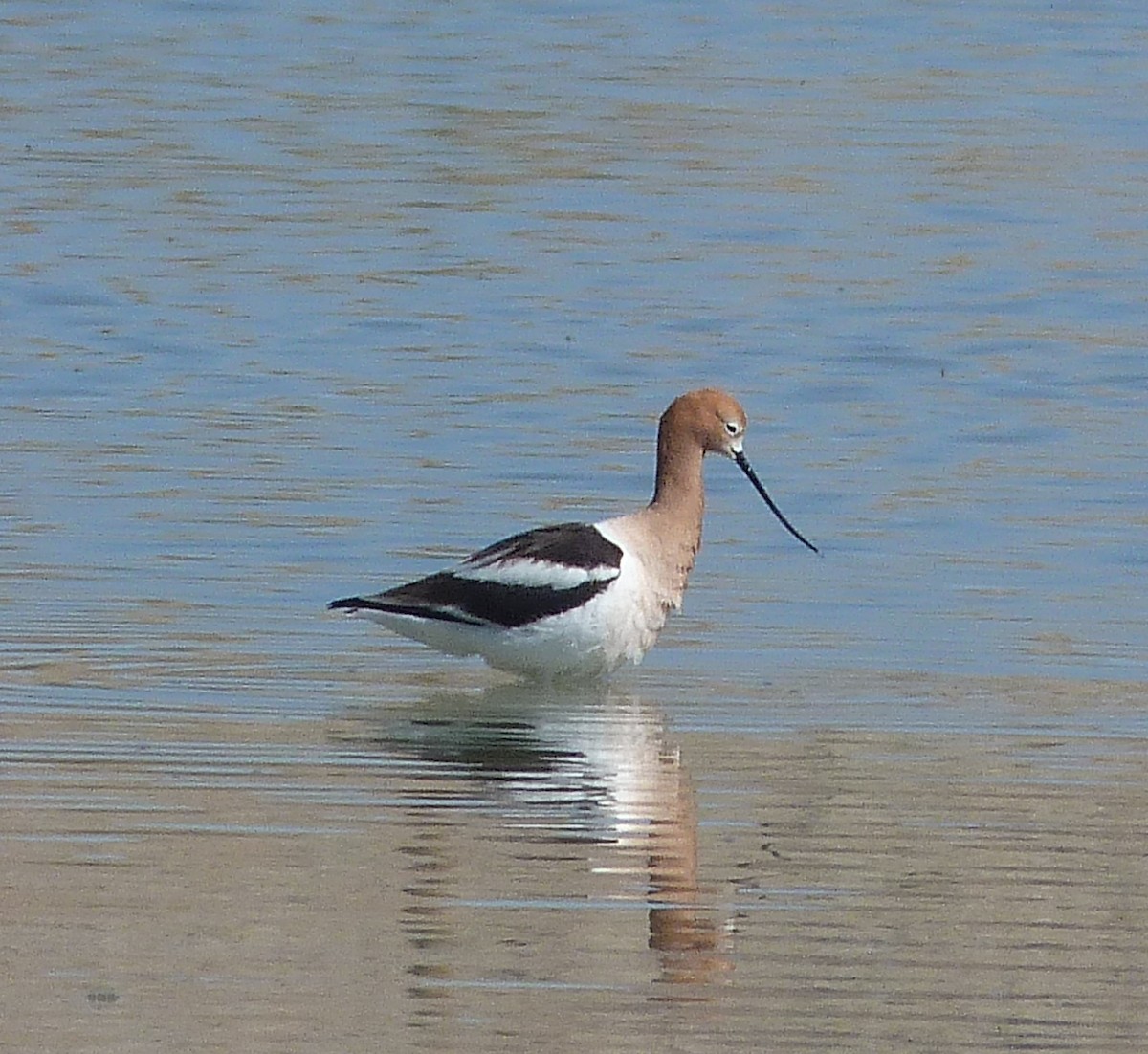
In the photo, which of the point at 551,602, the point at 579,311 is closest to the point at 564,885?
the point at 551,602

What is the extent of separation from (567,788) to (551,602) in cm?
141

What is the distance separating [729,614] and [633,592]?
93cm

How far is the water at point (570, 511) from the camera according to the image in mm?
6406

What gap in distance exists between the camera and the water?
252 inches

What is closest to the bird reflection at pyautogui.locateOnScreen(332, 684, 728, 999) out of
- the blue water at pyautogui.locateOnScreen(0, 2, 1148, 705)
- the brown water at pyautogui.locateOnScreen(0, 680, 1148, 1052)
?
the brown water at pyautogui.locateOnScreen(0, 680, 1148, 1052)

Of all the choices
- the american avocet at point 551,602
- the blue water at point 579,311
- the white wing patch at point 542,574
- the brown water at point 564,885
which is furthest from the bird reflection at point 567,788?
the blue water at point 579,311

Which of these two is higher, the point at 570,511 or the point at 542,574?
the point at 542,574

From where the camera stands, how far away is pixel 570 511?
38.8 feet

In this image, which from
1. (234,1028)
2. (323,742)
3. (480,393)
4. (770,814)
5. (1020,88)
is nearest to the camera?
(234,1028)

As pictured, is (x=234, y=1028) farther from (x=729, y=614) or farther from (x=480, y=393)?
(x=480, y=393)

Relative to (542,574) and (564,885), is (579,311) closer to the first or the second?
(542,574)

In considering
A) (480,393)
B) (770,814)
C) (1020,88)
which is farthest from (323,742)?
(1020,88)

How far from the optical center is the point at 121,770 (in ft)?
25.6

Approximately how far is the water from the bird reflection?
24 mm
